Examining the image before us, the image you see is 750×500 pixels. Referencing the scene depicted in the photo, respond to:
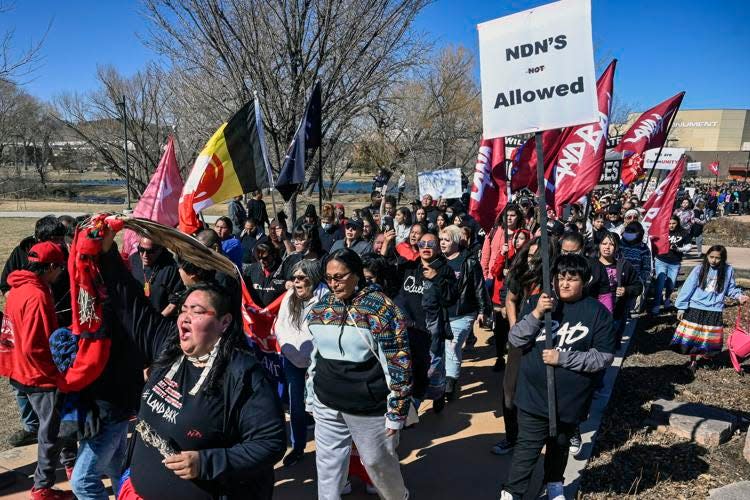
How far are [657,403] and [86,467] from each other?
491 centimetres

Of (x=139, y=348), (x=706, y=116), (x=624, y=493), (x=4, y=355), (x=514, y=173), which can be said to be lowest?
(x=624, y=493)

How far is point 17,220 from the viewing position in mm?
23688

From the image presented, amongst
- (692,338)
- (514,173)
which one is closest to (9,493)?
(514,173)

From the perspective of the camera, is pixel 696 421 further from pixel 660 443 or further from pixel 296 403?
pixel 296 403

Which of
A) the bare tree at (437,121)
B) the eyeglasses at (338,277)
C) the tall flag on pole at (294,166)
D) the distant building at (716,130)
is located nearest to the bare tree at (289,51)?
the tall flag on pole at (294,166)

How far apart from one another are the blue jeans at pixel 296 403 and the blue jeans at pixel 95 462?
1.50 metres

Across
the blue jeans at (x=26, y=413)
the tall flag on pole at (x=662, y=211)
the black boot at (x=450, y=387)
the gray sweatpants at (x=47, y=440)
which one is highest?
the tall flag on pole at (x=662, y=211)

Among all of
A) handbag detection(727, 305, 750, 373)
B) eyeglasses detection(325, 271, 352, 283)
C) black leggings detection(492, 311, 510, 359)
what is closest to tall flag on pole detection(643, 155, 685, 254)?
handbag detection(727, 305, 750, 373)

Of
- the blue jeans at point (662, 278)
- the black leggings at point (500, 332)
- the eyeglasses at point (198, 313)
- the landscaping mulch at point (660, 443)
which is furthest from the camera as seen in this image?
the blue jeans at point (662, 278)

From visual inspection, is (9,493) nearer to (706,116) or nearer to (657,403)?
(657,403)

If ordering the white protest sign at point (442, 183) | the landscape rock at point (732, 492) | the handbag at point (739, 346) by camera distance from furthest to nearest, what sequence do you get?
the white protest sign at point (442, 183) → the handbag at point (739, 346) → the landscape rock at point (732, 492)

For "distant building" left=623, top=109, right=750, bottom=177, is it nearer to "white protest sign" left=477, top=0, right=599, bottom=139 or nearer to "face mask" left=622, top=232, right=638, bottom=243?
"face mask" left=622, top=232, right=638, bottom=243

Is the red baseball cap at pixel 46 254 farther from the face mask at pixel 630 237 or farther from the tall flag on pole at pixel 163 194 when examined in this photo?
the face mask at pixel 630 237

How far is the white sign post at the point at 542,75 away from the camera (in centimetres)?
337
